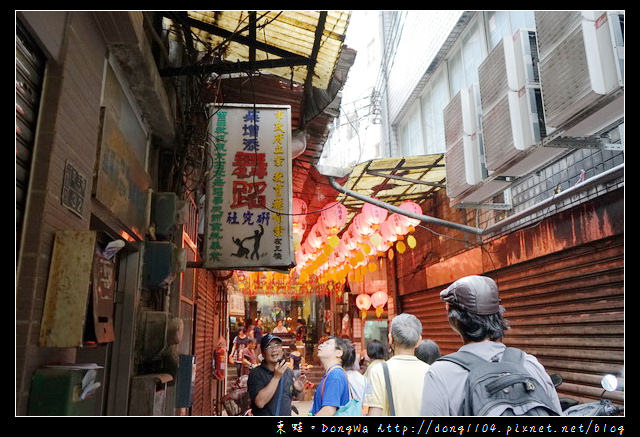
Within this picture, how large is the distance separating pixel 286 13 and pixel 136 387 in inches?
198

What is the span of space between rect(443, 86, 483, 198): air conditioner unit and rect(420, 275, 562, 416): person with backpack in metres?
5.36

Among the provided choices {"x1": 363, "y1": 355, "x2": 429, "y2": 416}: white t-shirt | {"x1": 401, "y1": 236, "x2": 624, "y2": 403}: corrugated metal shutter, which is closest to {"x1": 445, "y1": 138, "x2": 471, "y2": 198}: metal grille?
{"x1": 401, "y1": 236, "x2": 624, "y2": 403}: corrugated metal shutter

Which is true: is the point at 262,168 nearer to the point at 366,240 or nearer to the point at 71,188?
the point at 71,188

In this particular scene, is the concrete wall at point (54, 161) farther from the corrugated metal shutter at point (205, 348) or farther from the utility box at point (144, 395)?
the corrugated metal shutter at point (205, 348)

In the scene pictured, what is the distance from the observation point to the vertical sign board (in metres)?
6.04

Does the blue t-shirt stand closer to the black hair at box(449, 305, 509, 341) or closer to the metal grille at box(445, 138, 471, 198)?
the black hair at box(449, 305, 509, 341)

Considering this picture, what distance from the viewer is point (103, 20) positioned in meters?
3.92

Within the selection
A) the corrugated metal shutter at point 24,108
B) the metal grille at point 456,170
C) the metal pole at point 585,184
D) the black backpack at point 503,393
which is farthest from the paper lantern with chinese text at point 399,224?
the corrugated metal shutter at point 24,108

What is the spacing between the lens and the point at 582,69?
16.0 feet

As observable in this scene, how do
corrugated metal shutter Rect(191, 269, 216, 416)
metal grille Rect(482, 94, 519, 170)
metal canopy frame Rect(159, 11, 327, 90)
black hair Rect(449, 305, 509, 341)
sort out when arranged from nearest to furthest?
black hair Rect(449, 305, 509, 341)
metal canopy frame Rect(159, 11, 327, 90)
metal grille Rect(482, 94, 519, 170)
corrugated metal shutter Rect(191, 269, 216, 416)

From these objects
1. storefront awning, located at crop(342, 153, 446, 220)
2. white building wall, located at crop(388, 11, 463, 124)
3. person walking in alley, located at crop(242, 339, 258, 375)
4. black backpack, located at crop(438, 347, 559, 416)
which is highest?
white building wall, located at crop(388, 11, 463, 124)

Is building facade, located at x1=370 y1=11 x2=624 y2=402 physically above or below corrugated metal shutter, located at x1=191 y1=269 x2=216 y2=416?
above

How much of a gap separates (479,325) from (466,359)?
29cm

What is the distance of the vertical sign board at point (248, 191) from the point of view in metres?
6.04
